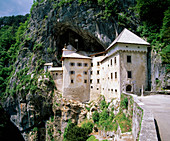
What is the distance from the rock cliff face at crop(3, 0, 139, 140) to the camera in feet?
109

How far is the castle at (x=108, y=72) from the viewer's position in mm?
22500

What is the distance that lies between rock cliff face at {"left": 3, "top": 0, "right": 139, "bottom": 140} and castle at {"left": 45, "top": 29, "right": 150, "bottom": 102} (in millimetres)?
3838

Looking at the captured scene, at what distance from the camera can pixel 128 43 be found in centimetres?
2264

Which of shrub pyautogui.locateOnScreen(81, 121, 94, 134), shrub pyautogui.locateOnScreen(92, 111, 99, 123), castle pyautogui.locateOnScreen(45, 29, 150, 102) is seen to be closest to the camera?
castle pyautogui.locateOnScreen(45, 29, 150, 102)

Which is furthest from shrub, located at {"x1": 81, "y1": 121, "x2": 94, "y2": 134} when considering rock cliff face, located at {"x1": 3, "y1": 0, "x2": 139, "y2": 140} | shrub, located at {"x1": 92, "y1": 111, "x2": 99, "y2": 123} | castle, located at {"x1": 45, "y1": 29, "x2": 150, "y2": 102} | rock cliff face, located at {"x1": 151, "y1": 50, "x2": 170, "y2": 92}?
rock cliff face, located at {"x1": 151, "y1": 50, "x2": 170, "y2": 92}

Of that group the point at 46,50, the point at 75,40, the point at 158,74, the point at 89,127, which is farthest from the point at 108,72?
the point at 46,50

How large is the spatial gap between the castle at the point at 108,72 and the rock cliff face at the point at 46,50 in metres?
3.84

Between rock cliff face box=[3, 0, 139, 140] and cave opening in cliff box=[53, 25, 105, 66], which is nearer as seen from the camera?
rock cliff face box=[3, 0, 139, 140]

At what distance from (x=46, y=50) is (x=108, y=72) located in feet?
74.7

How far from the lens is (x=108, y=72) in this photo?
27422 millimetres

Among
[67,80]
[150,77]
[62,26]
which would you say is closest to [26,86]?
[67,80]

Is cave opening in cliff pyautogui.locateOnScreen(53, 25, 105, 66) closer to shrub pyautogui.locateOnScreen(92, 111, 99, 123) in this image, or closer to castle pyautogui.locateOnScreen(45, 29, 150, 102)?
castle pyautogui.locateOnScreen(45, 29, 150, 102)

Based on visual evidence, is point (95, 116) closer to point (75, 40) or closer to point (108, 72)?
point (108, 72)

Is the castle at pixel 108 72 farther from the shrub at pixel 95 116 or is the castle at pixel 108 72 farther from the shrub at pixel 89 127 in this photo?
the shrub at pixel 89 127
